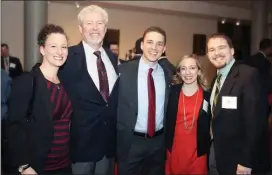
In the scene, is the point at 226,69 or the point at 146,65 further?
the point at 146,65

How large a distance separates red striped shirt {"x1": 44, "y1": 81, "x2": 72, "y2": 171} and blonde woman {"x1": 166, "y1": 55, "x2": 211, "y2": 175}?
92 centimetres

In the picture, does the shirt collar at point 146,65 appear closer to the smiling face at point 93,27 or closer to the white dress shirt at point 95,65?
the white dress shirt at point 95,65

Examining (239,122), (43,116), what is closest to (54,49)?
(43,116)

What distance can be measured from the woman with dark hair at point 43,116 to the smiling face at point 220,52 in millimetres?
1145

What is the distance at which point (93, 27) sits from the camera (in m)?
2.53

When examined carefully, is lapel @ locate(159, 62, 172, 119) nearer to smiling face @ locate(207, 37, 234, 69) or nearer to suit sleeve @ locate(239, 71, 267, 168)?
smiling face @ locate(207, 37, 234, 69)

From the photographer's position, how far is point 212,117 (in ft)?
8.62

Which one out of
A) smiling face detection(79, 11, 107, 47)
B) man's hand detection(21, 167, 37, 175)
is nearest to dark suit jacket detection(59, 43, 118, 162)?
smiling face detection(79, 11, 107, 47)


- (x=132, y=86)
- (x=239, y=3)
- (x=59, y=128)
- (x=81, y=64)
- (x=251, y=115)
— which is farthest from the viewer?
(x=239, y=3)

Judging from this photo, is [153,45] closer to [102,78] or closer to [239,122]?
[102,78]

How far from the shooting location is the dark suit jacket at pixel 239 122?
239 cm

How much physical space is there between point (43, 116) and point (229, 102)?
1316 millimetres

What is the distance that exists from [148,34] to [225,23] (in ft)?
30.5

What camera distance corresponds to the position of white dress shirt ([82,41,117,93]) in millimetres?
2543
